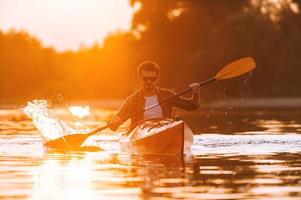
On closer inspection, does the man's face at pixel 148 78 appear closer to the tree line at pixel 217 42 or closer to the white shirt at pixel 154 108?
the white shirt at pixel 154 108

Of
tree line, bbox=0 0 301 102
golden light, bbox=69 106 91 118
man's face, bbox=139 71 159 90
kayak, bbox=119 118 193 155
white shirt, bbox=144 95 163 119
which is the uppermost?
tree line, bbox=0 0 301 102

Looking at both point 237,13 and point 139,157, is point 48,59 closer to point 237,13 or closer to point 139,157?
point 237,13

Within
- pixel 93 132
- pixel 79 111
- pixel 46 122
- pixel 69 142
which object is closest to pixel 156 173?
pixel 93 132

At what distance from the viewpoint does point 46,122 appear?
Answer: 74.3 ft

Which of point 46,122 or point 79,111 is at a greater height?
point 79,111

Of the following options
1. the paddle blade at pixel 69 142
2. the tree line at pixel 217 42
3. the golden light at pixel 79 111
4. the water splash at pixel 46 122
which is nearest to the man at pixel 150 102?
the paddle blade at pixel 69 142

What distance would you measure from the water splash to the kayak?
2744 mm

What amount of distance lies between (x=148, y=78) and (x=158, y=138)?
4.75 feet

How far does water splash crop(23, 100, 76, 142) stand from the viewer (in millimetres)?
21500

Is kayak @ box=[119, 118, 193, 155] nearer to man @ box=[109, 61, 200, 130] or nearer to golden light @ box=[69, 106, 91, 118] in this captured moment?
man @ box=[109, 61, 200, 130]

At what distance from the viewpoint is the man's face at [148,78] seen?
18609mm

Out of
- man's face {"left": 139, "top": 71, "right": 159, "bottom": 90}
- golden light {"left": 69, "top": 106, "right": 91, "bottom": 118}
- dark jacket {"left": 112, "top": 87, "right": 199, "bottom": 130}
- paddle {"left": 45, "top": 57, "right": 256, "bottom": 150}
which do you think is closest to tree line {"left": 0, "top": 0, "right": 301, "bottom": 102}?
golden light {"left": 69, "top": 106, "right": 91, "bottom": 118}

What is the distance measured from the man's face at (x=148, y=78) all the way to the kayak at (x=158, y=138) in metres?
0.65

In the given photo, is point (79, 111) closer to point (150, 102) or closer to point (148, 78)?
point (150, 102)
